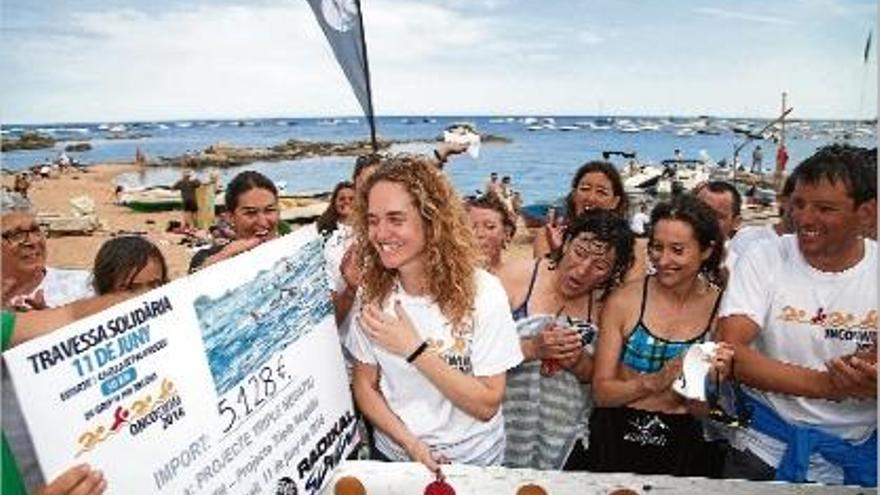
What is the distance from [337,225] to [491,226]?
1.22 m

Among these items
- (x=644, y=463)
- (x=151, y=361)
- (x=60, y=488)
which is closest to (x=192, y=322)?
(x=151, y=361)

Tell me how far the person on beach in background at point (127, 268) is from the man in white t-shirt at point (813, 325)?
1873mm

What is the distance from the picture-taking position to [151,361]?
1.62 meters

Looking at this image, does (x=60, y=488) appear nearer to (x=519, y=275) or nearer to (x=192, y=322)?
(x=192, y=322)

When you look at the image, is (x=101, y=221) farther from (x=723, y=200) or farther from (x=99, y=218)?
(x=723, y=200)

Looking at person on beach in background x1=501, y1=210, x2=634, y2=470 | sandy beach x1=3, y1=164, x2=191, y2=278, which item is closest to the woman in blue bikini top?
person on beach in background x1=501, y1=210, x2=634, y2=470

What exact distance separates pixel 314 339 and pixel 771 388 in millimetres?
1452

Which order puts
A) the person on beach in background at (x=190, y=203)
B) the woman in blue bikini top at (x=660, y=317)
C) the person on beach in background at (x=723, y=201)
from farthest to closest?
the person on beach in background at (x=190, y=203) → the person on beach in background at (x=723, y=201) → the woman in blue bikini top at (x=660, y=317)

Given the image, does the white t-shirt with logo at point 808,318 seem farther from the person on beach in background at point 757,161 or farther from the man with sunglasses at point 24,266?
the person on beach in background at point 757,161

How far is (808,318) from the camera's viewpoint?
239 centimetres

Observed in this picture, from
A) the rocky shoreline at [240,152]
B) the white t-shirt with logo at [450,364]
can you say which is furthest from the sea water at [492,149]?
the white t-shirt with logo at [450,364]

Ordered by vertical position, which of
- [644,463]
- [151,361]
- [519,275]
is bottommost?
[644,463]

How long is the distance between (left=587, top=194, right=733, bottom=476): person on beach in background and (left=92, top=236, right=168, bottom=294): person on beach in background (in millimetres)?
1538

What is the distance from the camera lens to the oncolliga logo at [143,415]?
1.45m
